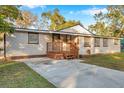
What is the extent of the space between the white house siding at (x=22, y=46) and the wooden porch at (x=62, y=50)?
68 cm

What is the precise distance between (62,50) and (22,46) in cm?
Result: 330

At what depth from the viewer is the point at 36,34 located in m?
13.1

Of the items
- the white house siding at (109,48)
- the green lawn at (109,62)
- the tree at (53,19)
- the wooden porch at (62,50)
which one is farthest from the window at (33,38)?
the tree at (53,19)

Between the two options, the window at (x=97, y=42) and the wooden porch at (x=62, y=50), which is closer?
the wooden porch at (x=62, y=50)

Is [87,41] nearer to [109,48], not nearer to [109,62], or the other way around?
[109,48]

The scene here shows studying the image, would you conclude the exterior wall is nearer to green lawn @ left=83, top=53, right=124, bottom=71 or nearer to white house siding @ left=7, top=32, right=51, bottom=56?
green lawn @ left=83, top=53, right=124, bottom=71

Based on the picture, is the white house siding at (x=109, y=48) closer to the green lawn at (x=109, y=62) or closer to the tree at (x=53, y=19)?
the green lawn at (x=109, y=62)

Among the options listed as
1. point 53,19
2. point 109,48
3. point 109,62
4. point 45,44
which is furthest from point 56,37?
point 53,19

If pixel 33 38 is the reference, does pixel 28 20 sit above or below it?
above

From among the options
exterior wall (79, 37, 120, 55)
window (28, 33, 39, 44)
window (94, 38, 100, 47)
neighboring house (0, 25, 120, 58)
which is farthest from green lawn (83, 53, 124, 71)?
window (94, 38, 100, 47)

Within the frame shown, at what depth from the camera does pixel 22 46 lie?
12227mm

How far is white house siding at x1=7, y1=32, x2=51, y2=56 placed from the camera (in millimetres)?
11648

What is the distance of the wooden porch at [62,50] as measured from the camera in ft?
41.1
